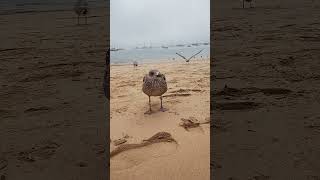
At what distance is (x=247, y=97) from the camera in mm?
5695

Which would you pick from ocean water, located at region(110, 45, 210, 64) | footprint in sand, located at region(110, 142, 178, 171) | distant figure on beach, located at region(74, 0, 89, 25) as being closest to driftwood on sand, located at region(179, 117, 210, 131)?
footprint in sand, located at region(110, 142, 178, 171)

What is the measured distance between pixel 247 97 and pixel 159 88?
1.39 metres

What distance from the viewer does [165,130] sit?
4816 mm

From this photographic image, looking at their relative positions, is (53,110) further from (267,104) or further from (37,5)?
(37,5)

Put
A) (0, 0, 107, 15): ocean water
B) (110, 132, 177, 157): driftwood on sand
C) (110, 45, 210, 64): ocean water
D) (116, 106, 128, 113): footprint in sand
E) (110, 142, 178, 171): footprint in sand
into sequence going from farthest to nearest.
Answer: (0, 0, 107, 15): ocean water → (110, 45, 210, 64): ocean water → (116, 106, 128, 113): footprint in sand → (110, 132, 177, 157): driftwood on sand → (110, 142, 178, 171): footprint in sand

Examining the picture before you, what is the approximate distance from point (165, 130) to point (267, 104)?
1611 mm

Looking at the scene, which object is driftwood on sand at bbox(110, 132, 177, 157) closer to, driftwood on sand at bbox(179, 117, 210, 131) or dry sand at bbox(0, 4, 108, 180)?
dry sand at bbox(0, 4, 108, 180)

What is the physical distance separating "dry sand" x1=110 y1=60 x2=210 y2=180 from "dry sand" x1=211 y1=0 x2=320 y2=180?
0.20 metres

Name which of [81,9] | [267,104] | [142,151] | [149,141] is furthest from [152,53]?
[142,151]

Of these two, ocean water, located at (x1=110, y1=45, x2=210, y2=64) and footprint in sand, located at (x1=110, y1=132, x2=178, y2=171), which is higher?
ocean water, located at (x1=110, y1=45, x2=210, y2=64)

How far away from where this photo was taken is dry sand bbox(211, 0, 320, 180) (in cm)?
366

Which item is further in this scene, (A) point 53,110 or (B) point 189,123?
(A) point 53,110

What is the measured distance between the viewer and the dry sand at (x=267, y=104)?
3.66 m

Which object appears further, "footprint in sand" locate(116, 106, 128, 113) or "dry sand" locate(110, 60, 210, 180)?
"footprint in sand" locate(116, 106, 128, 113)
